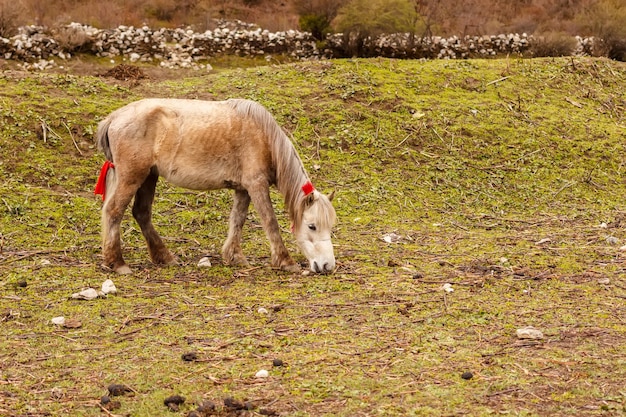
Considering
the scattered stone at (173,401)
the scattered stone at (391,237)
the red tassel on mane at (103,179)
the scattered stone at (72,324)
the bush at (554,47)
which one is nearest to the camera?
the scattered stone at (173,401)

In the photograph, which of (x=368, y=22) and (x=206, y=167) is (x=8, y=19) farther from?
(x=206, y=167)

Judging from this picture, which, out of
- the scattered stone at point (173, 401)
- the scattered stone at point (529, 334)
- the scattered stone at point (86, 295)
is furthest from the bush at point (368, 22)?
the scattered stone at point (173, 401)

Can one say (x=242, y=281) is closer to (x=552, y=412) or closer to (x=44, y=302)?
(x=44, y=302)

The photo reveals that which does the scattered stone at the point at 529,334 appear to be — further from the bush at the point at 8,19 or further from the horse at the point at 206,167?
the bush at the point at 8,19

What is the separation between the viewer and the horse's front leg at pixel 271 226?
328 inches

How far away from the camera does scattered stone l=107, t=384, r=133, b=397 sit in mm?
4863

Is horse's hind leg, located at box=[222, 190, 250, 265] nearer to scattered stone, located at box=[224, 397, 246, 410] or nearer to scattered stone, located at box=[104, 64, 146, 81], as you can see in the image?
scattered stone, located at box=[224, 397, 246, 410]

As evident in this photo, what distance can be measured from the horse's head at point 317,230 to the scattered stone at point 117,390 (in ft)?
11.4

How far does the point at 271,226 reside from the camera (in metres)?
8.45

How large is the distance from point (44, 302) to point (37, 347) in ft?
3.78

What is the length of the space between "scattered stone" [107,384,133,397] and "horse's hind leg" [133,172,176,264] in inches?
147

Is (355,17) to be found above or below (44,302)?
above

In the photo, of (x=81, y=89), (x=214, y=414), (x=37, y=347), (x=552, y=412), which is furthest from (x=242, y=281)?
(x=81, y=89)

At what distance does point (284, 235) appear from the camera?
10.1m
